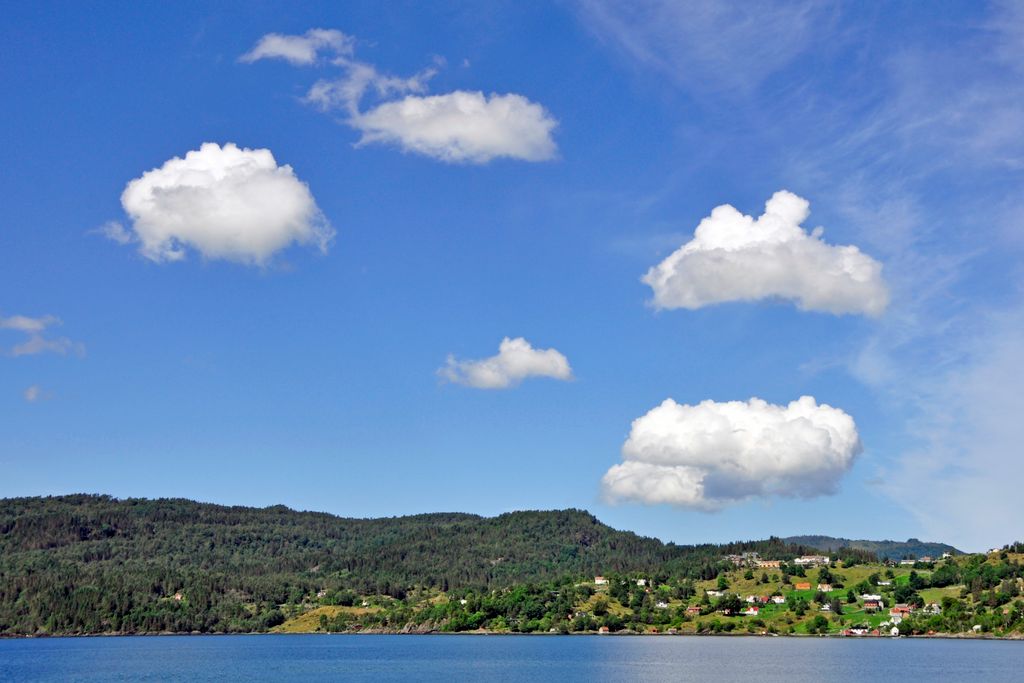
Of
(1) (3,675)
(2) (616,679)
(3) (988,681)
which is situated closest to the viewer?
(3) (988,681)

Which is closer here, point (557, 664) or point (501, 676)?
point (501, 676)

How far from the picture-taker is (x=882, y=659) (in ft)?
638

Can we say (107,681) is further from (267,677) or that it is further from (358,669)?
(358,669)

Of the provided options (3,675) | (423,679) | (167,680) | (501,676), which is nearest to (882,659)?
(501,676)

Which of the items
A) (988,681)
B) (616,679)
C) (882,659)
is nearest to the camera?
(988,681)

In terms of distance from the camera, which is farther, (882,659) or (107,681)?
(882,659)

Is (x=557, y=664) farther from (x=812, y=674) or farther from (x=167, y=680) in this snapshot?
(x=167, y=680)

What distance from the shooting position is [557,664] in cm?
19212

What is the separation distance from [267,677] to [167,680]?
15823mm

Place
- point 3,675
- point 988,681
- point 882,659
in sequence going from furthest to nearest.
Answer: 1. point 882,659
2. point 3,675
3. point 988,681

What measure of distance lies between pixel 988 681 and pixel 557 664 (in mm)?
76351

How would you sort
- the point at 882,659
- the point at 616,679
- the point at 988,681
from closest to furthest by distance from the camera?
the point at 988,681
the point at 616,679
the point at 882,659

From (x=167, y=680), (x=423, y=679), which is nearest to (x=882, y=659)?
(x=423, y=679)

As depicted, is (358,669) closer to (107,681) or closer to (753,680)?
(107,681)
